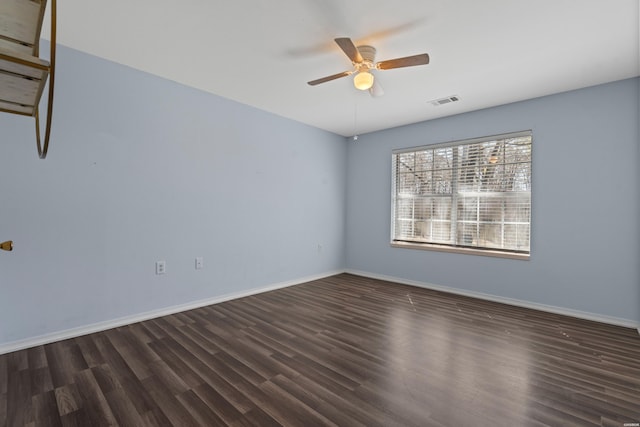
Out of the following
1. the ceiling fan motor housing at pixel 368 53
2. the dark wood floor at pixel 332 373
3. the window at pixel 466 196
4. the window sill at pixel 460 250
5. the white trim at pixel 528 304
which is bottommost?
the dark wood floor at pixel 332 373

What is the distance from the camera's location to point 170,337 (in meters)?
2.70

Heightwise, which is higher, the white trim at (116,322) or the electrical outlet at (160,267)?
the electrical outlet at (160,267)

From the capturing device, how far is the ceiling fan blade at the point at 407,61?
2.23 m

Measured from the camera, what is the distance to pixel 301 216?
192 inches

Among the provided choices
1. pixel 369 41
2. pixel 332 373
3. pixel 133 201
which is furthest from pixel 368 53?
pixel 133 201

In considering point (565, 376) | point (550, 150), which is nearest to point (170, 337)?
point (565, 376)

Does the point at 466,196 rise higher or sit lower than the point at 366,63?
lower

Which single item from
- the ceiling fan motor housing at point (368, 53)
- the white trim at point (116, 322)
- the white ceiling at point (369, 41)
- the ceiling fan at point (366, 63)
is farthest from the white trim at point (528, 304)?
the ceiling fan motor housing at point (368, 53)

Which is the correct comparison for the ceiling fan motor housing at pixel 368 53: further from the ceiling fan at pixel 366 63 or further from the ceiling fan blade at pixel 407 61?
the ceiling fan blade at pixel 407 61

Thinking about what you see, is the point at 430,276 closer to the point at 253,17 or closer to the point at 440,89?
the point at 440,89

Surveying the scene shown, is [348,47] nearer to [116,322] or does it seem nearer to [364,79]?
[364,79]

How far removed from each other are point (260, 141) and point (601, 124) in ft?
13.5

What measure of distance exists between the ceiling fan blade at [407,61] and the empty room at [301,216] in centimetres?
2

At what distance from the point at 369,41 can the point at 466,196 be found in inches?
109
